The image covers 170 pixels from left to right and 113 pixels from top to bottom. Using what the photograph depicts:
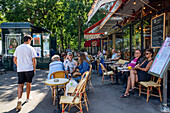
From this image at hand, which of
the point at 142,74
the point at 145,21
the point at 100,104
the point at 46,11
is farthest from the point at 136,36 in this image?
the point at 46,11

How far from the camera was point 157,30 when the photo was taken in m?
4.98

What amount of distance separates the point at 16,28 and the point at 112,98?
872 centimetres

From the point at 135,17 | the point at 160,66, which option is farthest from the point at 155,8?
the point at 160,66

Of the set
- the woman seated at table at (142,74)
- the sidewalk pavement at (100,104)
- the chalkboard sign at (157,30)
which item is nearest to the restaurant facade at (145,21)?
the chalkboard sign at (157,30)

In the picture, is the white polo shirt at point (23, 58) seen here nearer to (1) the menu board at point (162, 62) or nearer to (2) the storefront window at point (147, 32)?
(1) the menu board at point (162, 62)

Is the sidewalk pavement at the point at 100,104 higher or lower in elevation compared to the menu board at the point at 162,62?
lower

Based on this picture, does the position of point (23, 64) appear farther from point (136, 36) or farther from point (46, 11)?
point (46, 11)

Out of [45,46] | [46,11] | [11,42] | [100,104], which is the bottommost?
[100,104]

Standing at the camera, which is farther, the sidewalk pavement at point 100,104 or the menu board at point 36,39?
the menu board at point 36,39

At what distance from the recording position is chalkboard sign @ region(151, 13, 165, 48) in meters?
4.66

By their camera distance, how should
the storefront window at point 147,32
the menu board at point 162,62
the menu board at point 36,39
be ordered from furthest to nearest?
the menu board at point 36,39, the storefront window at point 147,32, the menu board at point 162,62

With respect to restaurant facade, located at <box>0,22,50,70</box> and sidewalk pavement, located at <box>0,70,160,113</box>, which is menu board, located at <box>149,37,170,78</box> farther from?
restaurant facade, located at <box>0,22,50,70</box>

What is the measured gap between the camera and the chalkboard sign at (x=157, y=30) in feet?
15.3

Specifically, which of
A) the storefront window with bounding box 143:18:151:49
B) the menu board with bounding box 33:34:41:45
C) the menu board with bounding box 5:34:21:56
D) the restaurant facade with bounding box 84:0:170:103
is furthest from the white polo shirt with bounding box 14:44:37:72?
the menu board with bounding box 33:34:41:45
